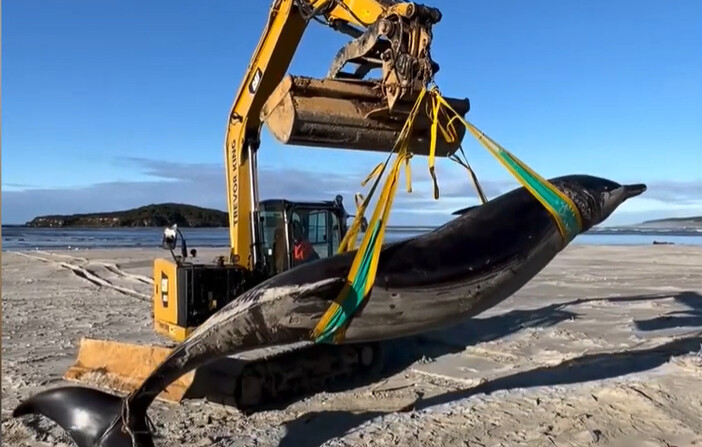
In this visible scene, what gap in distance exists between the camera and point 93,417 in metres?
4.22

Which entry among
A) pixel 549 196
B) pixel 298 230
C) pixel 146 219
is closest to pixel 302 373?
pixel 298 230

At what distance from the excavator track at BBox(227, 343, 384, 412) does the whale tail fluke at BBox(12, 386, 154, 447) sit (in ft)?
7.88

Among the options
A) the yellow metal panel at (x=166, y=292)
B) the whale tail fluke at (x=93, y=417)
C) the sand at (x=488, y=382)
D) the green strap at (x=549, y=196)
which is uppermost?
the green strap at (x=549, y=196)

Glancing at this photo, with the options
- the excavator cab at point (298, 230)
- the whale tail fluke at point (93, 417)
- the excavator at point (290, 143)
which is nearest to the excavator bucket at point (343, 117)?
the excavator at point (290, 143)

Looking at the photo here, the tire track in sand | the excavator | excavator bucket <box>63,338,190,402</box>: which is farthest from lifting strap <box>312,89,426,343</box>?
the tire track in sand

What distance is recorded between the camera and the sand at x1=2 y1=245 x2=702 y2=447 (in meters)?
5.21

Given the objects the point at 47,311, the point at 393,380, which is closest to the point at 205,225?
the point at 47,311

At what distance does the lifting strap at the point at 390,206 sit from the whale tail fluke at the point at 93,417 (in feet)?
3.98

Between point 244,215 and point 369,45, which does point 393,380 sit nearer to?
point 244,215

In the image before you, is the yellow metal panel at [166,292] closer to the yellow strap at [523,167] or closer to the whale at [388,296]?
the whale at [388,296]

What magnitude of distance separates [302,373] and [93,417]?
10.8 ft

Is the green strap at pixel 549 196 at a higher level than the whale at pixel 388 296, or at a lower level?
higher

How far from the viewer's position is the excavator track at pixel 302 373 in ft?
22.4

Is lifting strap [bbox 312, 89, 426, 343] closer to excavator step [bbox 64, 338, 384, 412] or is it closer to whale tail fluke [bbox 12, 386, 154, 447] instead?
whale tail fluke [bbox 12, 386, 154, 447]
